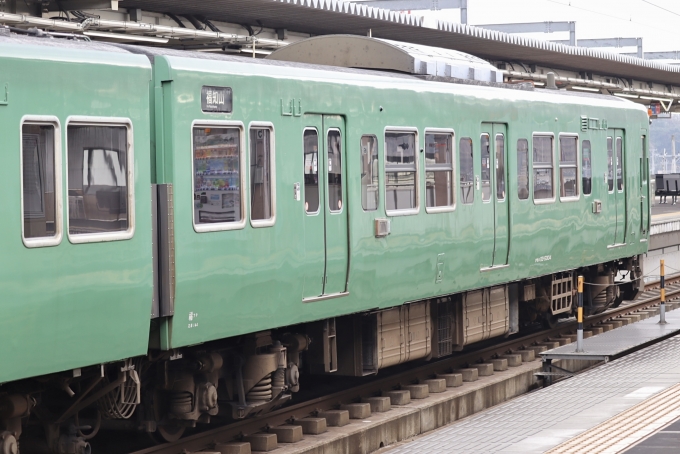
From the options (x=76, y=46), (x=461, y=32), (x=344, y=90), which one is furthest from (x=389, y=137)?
(x=461, y=32)

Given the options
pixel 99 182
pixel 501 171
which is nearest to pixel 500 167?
pixel 501 171

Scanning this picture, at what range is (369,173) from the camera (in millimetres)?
11336

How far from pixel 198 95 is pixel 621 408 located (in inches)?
188

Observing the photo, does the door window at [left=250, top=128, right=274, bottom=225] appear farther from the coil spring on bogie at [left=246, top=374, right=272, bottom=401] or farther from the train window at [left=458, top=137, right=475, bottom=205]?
the train window at [left=458, top=137, right=475, bottom=205]

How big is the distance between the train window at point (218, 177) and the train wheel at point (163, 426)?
1.65m

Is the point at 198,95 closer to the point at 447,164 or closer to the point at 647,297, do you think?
the point at 447,164

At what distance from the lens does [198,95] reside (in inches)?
353

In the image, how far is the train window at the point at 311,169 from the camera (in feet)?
34.1

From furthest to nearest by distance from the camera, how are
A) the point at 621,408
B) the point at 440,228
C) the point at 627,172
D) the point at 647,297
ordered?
the point at 647,297
the point at 627,172
the point at 440,228
the point at 621,408

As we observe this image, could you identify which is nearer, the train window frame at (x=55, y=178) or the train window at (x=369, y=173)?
the train window frame at (x=55, y=178)

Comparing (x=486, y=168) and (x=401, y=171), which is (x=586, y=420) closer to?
(x=401, y=171)

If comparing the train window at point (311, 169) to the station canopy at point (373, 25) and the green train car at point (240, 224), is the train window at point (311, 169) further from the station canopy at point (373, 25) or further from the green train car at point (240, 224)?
the station canopy at point (373, 25)

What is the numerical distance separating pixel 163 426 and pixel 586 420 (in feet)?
11.9

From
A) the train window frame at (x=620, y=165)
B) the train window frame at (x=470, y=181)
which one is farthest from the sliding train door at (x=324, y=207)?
the train window frame at (x=620, y=165)
